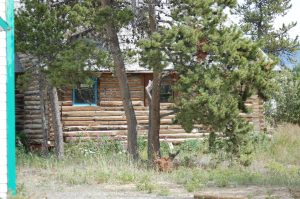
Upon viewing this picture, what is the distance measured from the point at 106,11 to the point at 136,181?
4.64 m

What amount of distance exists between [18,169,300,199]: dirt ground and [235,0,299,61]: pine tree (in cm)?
2729

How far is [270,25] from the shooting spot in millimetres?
40438

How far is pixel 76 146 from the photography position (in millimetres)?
21938

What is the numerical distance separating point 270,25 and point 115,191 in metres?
30.2

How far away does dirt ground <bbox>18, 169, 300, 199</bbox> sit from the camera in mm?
11449

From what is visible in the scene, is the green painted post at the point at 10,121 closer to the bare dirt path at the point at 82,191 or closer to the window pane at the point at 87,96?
the bare dirt path at the point at 82,191

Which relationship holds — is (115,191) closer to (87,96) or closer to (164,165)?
(164,165)

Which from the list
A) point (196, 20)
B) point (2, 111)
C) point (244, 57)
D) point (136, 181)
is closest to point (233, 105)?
point (244, 57)

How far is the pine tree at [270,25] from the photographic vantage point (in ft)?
129

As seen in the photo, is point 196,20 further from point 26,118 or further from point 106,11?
point 26,118

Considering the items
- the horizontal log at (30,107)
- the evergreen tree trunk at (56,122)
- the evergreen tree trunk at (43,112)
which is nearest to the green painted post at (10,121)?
the evergreen tree trunk at (43,112)

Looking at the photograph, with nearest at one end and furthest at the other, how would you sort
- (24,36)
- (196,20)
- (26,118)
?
1. (196,20)
2. (24,36)
3. (26,118)

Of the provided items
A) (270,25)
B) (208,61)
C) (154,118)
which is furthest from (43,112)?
(270,25)

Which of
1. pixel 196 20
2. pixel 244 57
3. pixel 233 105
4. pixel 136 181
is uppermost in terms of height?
pixel 196 20
